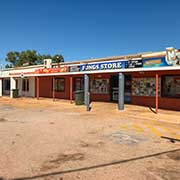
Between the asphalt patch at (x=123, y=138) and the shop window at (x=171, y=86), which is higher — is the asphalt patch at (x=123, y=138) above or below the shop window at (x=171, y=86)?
below

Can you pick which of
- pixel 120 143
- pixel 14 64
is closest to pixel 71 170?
pixel 120 143

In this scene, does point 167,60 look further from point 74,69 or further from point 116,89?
point 74,69

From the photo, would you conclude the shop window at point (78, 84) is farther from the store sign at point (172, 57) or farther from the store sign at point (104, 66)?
the store sign at point (172, 57)

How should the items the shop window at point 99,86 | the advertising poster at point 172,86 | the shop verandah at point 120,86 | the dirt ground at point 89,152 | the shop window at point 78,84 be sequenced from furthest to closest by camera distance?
the shop window at point 78,84 → the shop window at point 99,86 → the shop verandah at point 120,86 → the advertising poster at point 172,86 → the dirt ground at point 89,152

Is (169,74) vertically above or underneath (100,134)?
above

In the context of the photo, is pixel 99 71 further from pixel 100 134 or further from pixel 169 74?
pixel 100 134

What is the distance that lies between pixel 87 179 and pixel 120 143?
294 cm

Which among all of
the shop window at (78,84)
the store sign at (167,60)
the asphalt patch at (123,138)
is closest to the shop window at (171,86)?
the store sign at (167,60)

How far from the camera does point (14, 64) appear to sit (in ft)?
238

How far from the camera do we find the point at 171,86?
14.8 metres

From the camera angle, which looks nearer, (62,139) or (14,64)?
(62,139)

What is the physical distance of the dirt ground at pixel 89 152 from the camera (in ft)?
15.7

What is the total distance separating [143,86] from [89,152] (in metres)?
11.2

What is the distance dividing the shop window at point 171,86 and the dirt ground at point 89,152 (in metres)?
4.71
